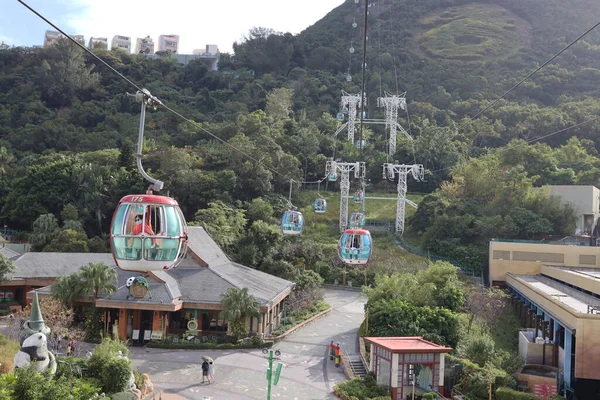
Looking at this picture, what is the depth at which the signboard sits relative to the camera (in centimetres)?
1845

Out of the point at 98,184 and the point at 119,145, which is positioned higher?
the point at 119,145

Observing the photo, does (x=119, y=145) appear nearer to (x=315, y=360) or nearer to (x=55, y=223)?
(x=55, y=223)

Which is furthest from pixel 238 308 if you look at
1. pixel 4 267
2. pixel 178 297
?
pixel 4 267

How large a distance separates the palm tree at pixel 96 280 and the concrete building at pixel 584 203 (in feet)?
103

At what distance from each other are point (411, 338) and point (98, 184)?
28.2 metres

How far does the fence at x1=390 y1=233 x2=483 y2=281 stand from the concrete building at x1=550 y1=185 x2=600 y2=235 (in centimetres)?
877

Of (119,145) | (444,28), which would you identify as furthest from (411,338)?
(444,28)

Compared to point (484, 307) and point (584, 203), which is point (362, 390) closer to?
point (484, 307)

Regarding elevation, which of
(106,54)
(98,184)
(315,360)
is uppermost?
(106,54)

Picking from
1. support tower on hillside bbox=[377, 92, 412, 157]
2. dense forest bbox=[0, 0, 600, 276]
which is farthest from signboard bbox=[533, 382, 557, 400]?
support tower on hillside bbox=[377, 92, 412, 157]

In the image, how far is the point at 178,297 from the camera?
24.2m

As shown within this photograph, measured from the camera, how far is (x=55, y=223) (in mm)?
40000

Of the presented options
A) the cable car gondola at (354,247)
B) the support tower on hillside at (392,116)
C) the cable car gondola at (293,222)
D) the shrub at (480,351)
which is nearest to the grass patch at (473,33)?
the support tower on hillside at (392,116)

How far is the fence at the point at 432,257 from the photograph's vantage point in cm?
3884
